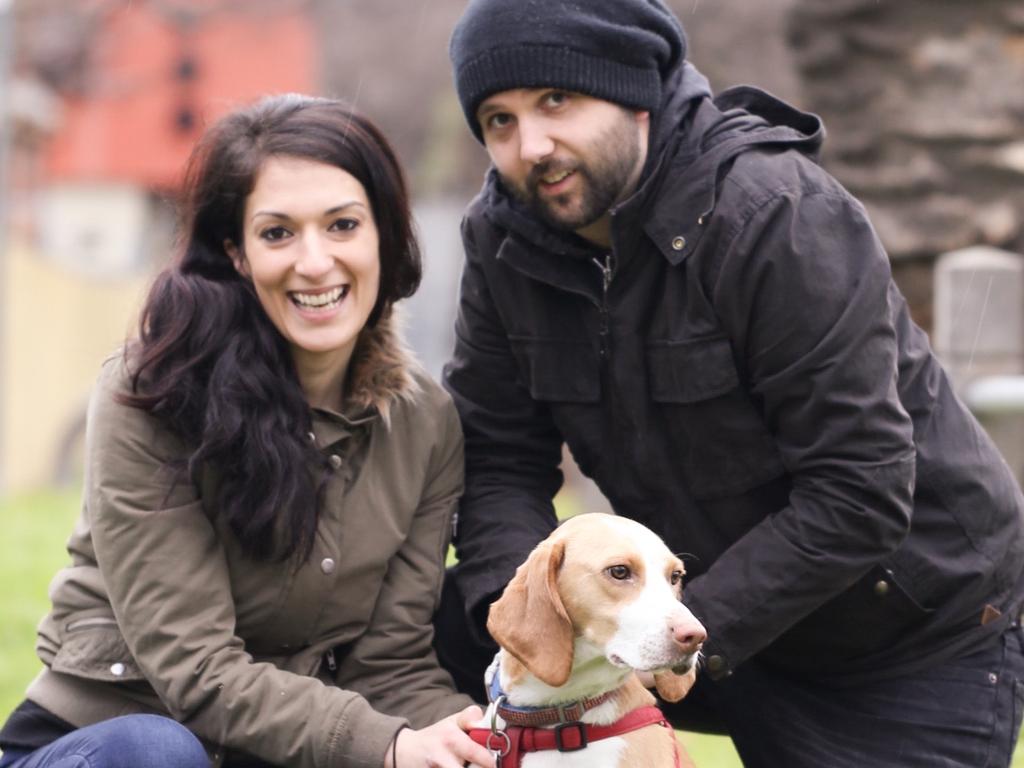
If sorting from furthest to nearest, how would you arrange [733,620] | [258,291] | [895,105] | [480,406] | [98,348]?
[98,348] → [895,105] → [480,406] → [258,291] → [733,620]

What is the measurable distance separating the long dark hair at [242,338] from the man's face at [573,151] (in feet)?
1.26

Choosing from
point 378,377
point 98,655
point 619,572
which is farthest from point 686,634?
point 98,655

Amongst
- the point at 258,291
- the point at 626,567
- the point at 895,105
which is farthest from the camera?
the point at 895,105

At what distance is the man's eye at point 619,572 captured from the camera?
10.1ft

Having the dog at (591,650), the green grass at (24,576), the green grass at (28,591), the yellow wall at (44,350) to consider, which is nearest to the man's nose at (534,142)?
the dog at (591,650)

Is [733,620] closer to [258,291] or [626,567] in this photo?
[626,567]

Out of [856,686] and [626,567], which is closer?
[626,567]

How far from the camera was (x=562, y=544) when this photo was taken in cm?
311

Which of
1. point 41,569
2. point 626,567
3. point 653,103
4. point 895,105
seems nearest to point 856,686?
point 626,567

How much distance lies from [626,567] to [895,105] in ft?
18.2

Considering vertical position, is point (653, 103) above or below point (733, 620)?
above

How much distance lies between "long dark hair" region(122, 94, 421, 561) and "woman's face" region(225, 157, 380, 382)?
42 mm

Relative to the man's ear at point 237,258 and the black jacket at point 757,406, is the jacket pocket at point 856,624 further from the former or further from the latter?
the man's ear at point 237,258

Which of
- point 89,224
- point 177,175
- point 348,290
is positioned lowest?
point 89,224
